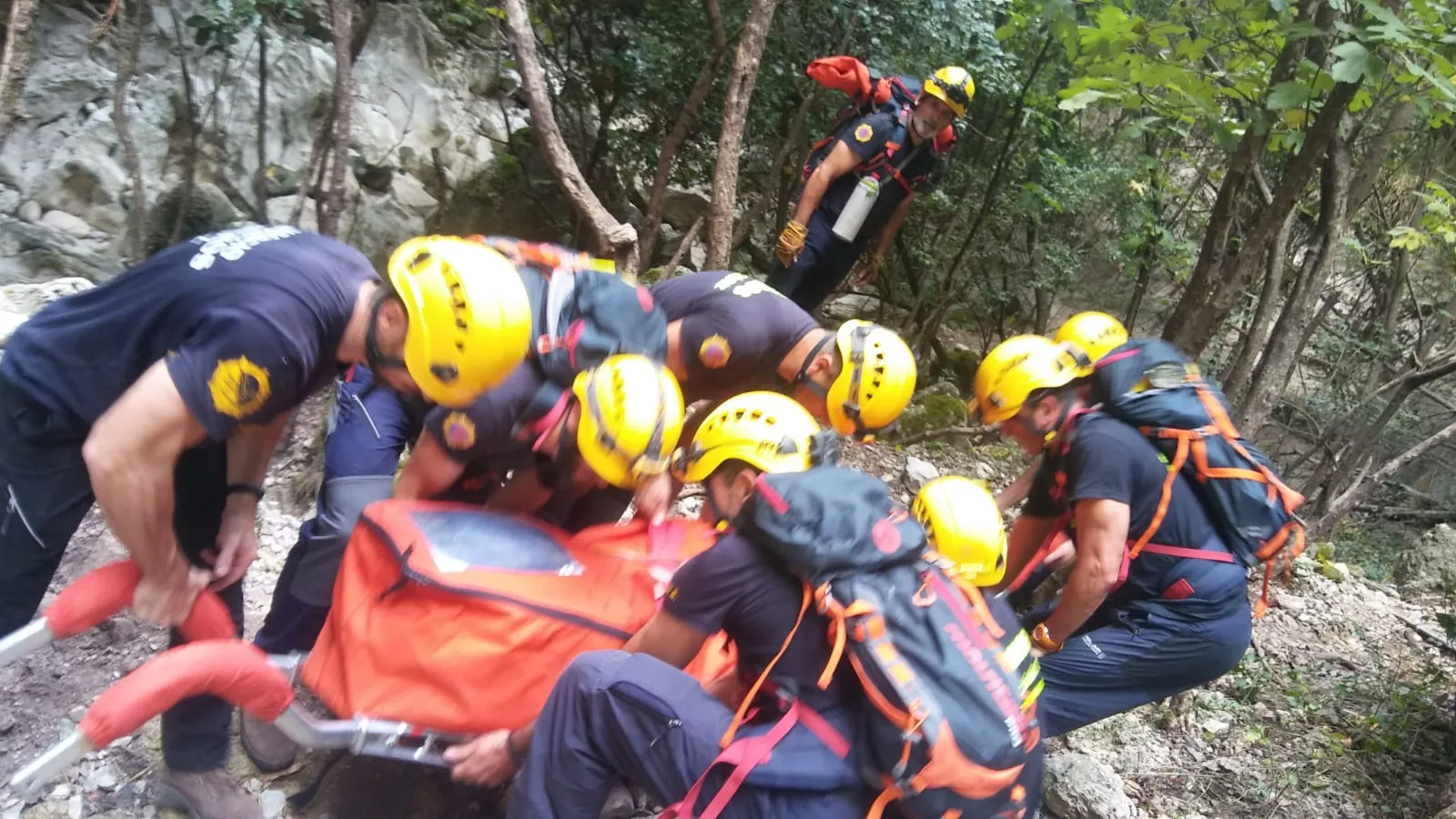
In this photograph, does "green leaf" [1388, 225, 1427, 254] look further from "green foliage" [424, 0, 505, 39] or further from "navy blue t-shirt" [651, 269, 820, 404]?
"green foliage" [424, 0, 505, 39]

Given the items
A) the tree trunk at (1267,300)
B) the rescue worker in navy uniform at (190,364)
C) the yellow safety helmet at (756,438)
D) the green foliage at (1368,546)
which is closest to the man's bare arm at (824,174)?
the tree trunk at (1267,300)

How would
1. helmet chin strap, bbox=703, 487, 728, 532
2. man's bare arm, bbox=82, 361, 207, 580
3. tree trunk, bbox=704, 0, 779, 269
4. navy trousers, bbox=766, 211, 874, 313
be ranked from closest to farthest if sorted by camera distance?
1. man's bare arm, bbox=82, 361, 207, 580
2. helmet chin strap, bbox=703, 487, 728, 532
3. tree trunk, bbox=704, 0, 779, 269
4. navy trousers, bbox=766, 211, 874, 313

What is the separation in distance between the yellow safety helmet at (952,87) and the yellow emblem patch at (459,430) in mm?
4033

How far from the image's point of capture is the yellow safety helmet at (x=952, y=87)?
5.21 meters

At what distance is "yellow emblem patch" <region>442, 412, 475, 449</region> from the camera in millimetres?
2463

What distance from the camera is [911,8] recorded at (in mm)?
6512

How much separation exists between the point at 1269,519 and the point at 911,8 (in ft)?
16.0

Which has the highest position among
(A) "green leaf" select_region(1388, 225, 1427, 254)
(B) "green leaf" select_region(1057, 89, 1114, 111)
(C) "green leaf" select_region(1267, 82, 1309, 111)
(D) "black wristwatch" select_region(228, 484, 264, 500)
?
(C) "green leaf" select_region(1267, 82, 1309, 111)

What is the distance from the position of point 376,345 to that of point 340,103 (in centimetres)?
267

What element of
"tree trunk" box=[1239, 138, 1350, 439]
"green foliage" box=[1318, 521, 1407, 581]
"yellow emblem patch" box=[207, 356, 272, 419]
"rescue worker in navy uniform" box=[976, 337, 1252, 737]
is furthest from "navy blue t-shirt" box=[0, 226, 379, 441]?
"green foliage" box=[1318, 521, 1407, 581]

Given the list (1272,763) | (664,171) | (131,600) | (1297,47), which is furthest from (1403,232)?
(131,600)

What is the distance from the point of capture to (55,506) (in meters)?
2.20

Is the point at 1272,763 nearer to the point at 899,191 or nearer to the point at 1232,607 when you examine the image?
the point at 1232,607

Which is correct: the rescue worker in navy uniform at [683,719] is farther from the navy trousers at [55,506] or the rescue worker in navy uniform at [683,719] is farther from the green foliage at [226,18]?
the green foliage at [226,18]
